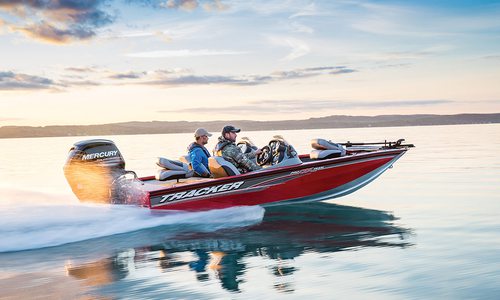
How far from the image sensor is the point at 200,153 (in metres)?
12.0

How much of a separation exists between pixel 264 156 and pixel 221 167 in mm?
1716

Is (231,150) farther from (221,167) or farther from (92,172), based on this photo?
(92,172)

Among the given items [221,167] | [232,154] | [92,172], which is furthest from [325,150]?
[92,172]

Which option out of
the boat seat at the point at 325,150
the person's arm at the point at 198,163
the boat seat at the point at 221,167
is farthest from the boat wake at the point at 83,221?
the boat seat at the point at 325,150

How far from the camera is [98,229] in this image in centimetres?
1012

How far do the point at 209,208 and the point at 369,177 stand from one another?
425cm

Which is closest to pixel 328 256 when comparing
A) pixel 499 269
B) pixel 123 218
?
pixel 499 269

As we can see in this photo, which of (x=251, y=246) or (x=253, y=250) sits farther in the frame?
(x=251, y=246)

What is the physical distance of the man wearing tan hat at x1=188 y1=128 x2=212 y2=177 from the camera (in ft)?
39.1

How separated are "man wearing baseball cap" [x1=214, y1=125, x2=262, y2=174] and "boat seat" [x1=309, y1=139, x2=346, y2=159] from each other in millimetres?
1908

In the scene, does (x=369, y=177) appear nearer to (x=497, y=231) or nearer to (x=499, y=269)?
(x=497, y=231)

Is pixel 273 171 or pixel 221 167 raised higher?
pixel 221 167

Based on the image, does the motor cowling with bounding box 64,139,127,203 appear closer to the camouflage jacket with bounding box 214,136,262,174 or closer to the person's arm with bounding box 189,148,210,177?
the person's arm with bounding box 189,148,210,177

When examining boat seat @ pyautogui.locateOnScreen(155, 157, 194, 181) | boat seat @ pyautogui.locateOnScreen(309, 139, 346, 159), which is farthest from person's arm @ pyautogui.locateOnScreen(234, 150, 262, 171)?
boat seat @ pyautogui.locateOnScreen(309, 139, 346, 159)
